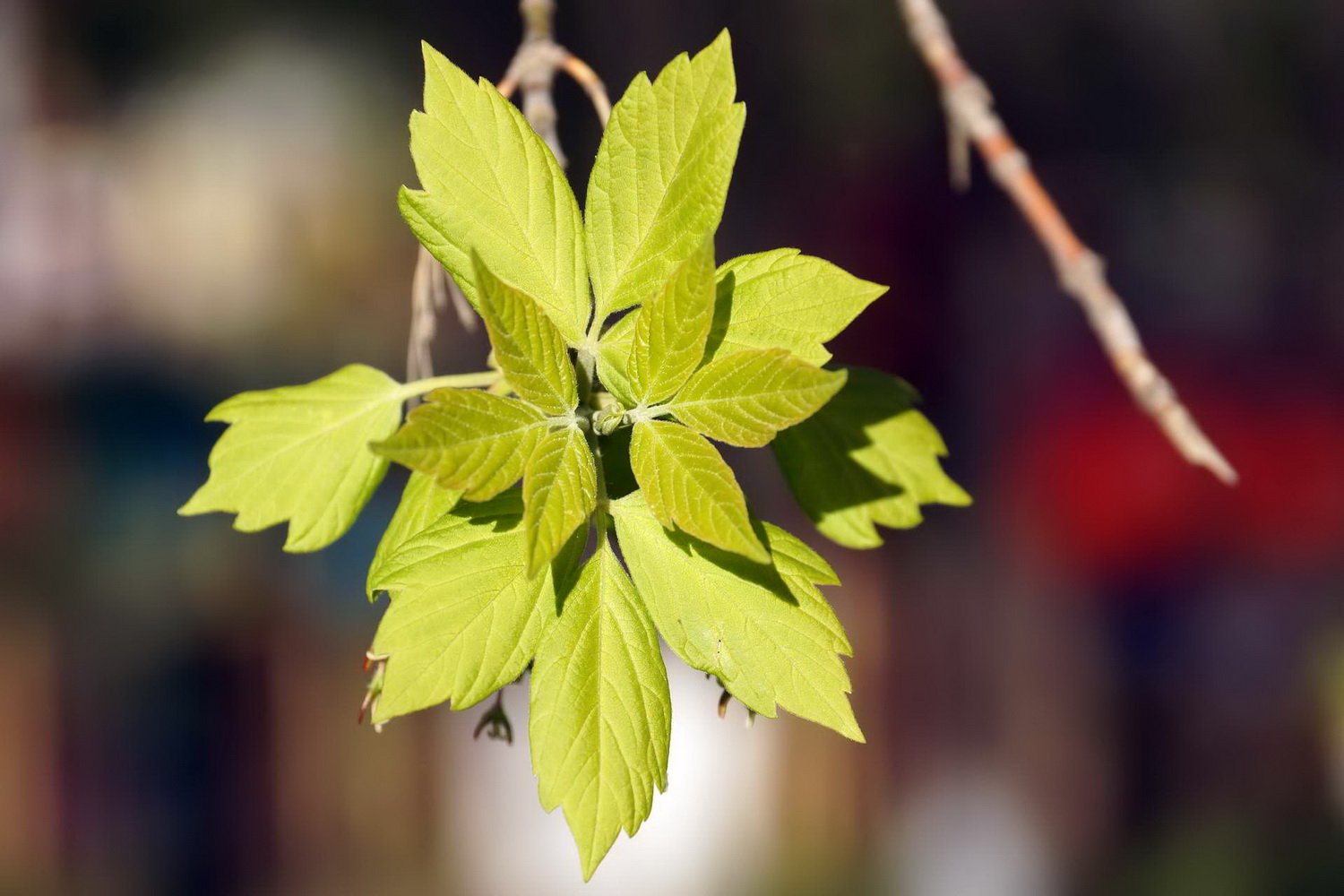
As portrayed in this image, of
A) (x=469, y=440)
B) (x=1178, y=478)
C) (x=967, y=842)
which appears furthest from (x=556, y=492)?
(x=967, y=842)

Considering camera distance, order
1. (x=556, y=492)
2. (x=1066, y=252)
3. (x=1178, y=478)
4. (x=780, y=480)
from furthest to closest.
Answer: (x=1178, y=478)
(x=780, y=480)
(x=1066, y=252)
(x=556, y=492)

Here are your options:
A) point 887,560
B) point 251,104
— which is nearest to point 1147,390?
point 887,560

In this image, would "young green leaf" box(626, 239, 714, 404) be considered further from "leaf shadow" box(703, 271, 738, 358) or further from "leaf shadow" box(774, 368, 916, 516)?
"leaf shadow" box(774, 368, 916, 516)

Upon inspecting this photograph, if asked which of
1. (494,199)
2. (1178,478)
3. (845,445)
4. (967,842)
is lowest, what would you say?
(967,842)

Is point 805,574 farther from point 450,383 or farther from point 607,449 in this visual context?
point 450,383

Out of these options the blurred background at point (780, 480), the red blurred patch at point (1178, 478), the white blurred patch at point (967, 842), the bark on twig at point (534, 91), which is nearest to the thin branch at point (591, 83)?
the bark on twig at point (534, 91)

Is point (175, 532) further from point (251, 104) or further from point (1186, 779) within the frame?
point (1186, 779)

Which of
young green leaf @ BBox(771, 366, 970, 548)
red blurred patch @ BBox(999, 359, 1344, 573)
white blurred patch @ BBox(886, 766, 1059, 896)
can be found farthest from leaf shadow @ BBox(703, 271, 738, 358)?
white blurred patch @ BBox(886, 766, 1059, 896)
